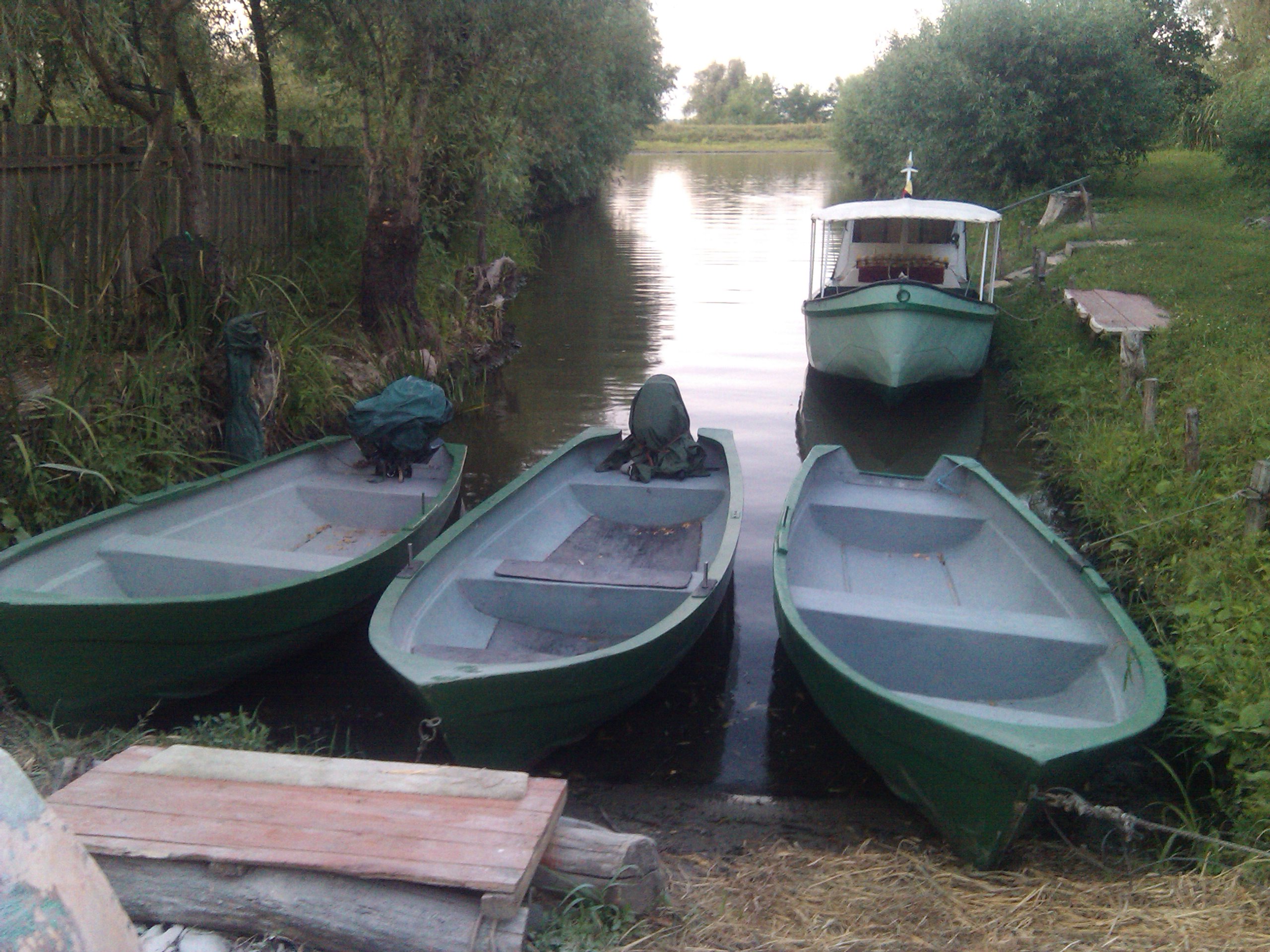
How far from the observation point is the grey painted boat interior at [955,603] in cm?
468

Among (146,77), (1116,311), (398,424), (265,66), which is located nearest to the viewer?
(398,424)

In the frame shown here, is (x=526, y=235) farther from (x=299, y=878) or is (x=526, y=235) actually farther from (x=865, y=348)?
(x=299, y=878)

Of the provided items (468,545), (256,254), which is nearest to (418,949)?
(468,545)

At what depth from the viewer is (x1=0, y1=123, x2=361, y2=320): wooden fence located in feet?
23.2

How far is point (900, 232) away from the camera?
14.1 m

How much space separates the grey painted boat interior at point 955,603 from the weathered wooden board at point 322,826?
5.51 ft

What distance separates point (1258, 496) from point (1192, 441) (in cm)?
125

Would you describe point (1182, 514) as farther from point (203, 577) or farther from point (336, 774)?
point (203, 577)

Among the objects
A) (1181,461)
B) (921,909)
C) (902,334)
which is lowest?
(921,909)

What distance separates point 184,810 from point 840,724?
2.60 meters

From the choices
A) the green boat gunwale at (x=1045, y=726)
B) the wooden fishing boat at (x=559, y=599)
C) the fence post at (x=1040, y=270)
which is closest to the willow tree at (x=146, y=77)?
the wooden fishing boat at (x=559, y=599)

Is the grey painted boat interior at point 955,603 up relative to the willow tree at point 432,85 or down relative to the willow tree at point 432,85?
down

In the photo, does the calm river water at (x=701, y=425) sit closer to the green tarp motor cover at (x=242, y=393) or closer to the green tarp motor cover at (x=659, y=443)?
the green tarp motor cover at (x=659, y=443)

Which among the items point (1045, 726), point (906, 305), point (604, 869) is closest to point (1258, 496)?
point (1045, 726)
